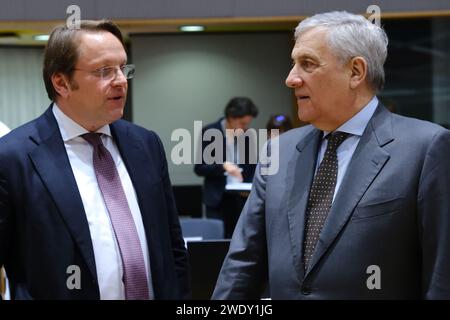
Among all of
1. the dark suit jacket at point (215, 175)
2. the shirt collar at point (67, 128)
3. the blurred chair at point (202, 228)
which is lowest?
the blurred chair at point (202, 228)

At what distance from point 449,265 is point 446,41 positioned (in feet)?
18.6

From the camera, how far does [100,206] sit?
82.0 inches

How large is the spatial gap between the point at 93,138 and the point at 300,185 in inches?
24.6

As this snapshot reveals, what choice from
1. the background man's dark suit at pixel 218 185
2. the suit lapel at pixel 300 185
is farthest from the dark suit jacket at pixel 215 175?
the suit lapel at pixel 300 185

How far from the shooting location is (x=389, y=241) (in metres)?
1.94

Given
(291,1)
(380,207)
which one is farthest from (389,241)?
(291,1)

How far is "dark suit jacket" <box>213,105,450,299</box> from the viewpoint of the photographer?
1906 millimetres

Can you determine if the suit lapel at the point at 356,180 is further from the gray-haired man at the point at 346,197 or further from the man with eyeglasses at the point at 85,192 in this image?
the man with eyeglasses at the point at 85,192

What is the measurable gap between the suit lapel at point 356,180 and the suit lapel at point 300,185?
0.07m

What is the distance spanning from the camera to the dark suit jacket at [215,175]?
5305 mm

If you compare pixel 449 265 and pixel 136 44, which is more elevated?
pixel 136 44

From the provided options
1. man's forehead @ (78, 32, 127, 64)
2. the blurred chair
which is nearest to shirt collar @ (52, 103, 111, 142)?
man's forehead @ (78, 32, 127, 64)

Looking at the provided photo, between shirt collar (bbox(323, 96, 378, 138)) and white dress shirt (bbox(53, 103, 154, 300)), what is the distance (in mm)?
653
